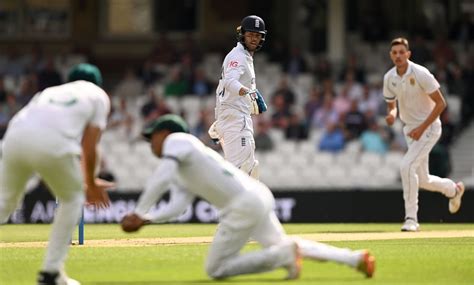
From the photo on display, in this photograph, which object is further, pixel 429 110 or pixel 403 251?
pixel 429 110

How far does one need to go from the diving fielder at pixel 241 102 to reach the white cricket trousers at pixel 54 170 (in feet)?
13.6

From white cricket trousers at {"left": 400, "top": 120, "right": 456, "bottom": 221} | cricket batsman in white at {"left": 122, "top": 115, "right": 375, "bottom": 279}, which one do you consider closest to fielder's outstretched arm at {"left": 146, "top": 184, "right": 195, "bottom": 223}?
cricket batsman in white at {"left": 122, "top": 115, "right": 375, "bottom": 279}

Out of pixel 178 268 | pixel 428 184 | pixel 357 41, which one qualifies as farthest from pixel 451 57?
pixel 178 268

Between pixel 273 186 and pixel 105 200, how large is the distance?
13.8 metres

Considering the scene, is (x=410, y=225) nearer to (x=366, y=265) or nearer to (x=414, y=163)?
(x=414, y=163)

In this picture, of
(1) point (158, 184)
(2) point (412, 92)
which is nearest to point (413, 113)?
(2) point (412, 92)

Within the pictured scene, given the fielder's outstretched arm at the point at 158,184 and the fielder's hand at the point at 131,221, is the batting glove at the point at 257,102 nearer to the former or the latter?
the fielder's outstretched arm at the point at 158,184

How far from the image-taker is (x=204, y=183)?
8984 millimetres

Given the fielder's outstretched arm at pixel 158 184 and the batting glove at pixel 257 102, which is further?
the batting glove at pixel 257 102

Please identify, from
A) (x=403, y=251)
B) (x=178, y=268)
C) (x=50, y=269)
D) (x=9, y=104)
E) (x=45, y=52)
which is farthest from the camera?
(x=45, y=52)

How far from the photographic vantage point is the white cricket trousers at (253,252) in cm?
901

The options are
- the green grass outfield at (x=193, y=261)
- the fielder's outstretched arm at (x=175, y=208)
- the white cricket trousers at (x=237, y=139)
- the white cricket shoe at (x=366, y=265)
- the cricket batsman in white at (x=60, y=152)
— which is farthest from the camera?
the white cricket trousers at (x=237, y=139)

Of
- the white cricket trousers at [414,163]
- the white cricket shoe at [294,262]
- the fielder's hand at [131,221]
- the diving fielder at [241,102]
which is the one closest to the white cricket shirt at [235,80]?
the diving fielder at [241,102]

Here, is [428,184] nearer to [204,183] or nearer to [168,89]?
[204,183]
